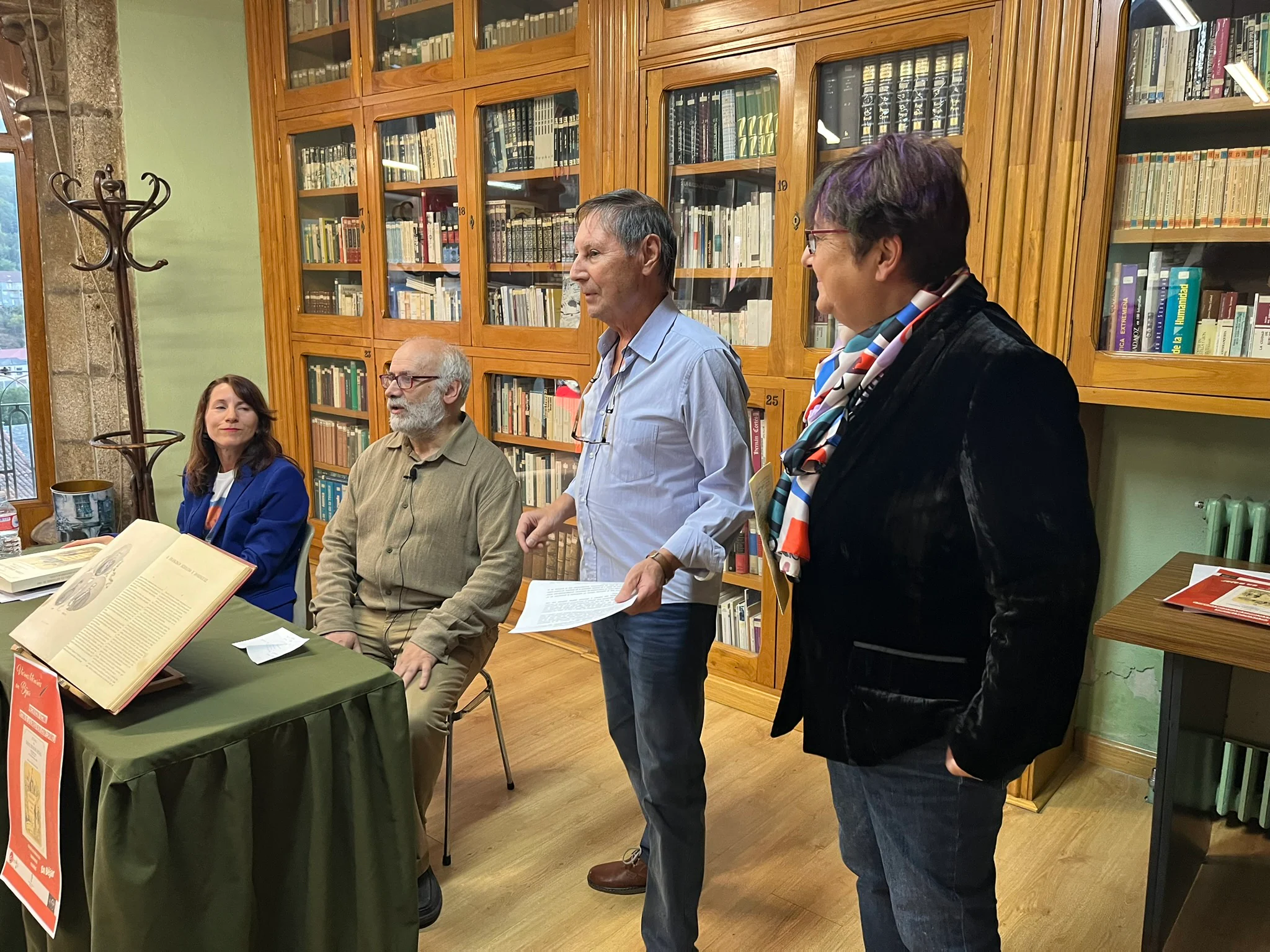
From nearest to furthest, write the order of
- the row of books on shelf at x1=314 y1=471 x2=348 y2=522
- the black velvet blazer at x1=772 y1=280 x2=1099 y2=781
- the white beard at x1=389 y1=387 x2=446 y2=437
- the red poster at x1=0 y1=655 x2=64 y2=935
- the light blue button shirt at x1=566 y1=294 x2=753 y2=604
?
the black velvet blazer at x1=772 y1=280 x2=1099 y2=781 < the red poster at x1=0 y1=655 x2=64 y2=935 < the light blue button shirt at x1=566 y1=294 x2=753 y2=604 < the white beard at x1=389 y1=387 x2=446 y2=437 < the row of books on shelf at x1=314 y1=471 x2=348 y2=522

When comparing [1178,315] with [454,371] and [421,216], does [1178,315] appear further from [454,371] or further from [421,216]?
[421,216]

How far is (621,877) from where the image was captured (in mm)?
2195

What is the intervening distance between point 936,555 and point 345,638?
1.54 metres

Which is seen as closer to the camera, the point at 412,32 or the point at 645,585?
the point at 645,585

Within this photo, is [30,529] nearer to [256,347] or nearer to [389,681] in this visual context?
[256,347]

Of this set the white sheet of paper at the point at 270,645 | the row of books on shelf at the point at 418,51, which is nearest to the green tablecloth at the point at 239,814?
the white sheet of paper at the point at 270,645

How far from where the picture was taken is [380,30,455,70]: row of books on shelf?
3.74 m

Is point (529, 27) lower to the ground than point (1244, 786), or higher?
higher

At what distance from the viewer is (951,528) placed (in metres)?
1.07

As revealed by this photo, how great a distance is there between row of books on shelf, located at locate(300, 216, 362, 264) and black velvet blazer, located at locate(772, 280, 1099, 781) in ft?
12.0

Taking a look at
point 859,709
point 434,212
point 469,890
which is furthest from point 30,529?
point 859,709

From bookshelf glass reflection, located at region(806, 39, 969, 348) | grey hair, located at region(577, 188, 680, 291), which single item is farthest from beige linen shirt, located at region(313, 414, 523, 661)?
bookshelf glass reflection, located at region(806, 39, 969, 348)

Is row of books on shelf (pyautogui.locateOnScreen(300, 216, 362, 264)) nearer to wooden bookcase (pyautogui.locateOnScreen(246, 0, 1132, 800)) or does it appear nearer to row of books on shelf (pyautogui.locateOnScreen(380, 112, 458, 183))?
wooden bookcase (pyautogui.locateOnScreen(246, 0, 1132, 800))

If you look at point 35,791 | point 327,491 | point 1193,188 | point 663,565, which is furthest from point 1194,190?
point 327,491
